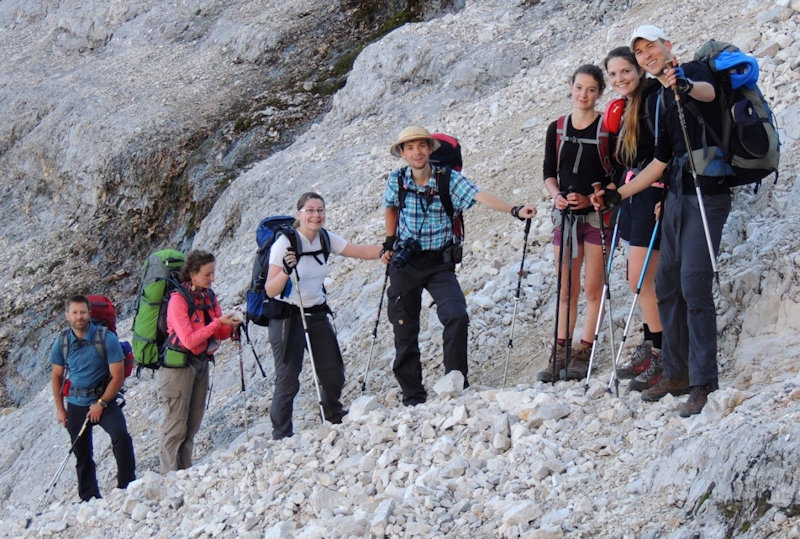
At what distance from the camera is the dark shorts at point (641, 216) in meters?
7.34

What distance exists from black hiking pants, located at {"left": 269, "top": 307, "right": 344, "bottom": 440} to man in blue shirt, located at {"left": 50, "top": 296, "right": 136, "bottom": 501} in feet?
6.03

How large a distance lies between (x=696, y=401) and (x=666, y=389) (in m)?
0.53

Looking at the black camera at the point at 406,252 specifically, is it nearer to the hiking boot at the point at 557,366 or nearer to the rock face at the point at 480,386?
the rock face at the point at 480,386

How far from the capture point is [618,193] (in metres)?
7.11

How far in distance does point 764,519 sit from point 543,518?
133 cm

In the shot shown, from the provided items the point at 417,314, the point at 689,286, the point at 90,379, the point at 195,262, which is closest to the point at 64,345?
the point at 90,379

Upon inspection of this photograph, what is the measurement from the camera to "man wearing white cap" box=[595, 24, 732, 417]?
6324 mm

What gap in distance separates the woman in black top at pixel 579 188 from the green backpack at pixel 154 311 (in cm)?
374

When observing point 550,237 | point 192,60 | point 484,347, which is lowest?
point 484,347

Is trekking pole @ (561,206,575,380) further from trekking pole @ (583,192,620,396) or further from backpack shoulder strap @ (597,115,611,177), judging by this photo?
backpack shoulder strap @ (597,115,611,177)

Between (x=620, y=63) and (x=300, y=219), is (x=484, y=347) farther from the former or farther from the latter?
(x=620, y=63)

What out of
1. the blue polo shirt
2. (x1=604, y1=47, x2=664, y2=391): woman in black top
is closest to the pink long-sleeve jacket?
the blue polo shirt

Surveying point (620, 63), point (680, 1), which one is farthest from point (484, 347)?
point (680, 1)

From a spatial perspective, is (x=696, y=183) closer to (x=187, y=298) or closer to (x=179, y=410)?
(x=187, y=298)
